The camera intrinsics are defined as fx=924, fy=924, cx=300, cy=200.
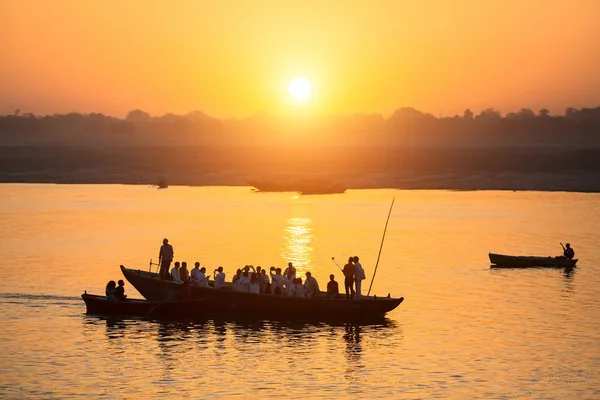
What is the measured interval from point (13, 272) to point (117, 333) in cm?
2640

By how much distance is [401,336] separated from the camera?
1683 inches

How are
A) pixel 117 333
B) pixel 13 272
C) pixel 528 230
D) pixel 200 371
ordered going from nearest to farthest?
pixel 200 371 → pixel 117 333 → pixel 13 272 → pixel 528 230

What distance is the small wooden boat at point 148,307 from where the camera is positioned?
45594 millimetres

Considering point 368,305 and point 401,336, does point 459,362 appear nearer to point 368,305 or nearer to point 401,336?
point 401,336

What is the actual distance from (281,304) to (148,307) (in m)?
6.59

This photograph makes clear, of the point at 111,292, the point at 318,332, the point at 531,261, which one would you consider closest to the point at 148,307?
the point at 111,292

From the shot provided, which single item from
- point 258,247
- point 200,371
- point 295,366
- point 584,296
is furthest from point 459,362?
point 258,247

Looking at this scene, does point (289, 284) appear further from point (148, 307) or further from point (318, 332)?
point (148, 307)

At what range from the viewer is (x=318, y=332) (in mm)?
43219

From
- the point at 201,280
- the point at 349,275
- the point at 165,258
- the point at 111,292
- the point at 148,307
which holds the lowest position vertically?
the point at 148,307

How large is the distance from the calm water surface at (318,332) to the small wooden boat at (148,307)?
84 cm

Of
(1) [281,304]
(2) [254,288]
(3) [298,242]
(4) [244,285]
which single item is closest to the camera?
(1) [281,304]

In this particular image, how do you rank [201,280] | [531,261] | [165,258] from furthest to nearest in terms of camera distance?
[531,261] → [165,258] → [201,280]

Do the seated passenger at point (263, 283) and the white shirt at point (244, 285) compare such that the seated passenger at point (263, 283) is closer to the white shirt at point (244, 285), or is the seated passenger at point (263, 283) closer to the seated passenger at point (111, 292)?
the white shirt at point (244, 285)
